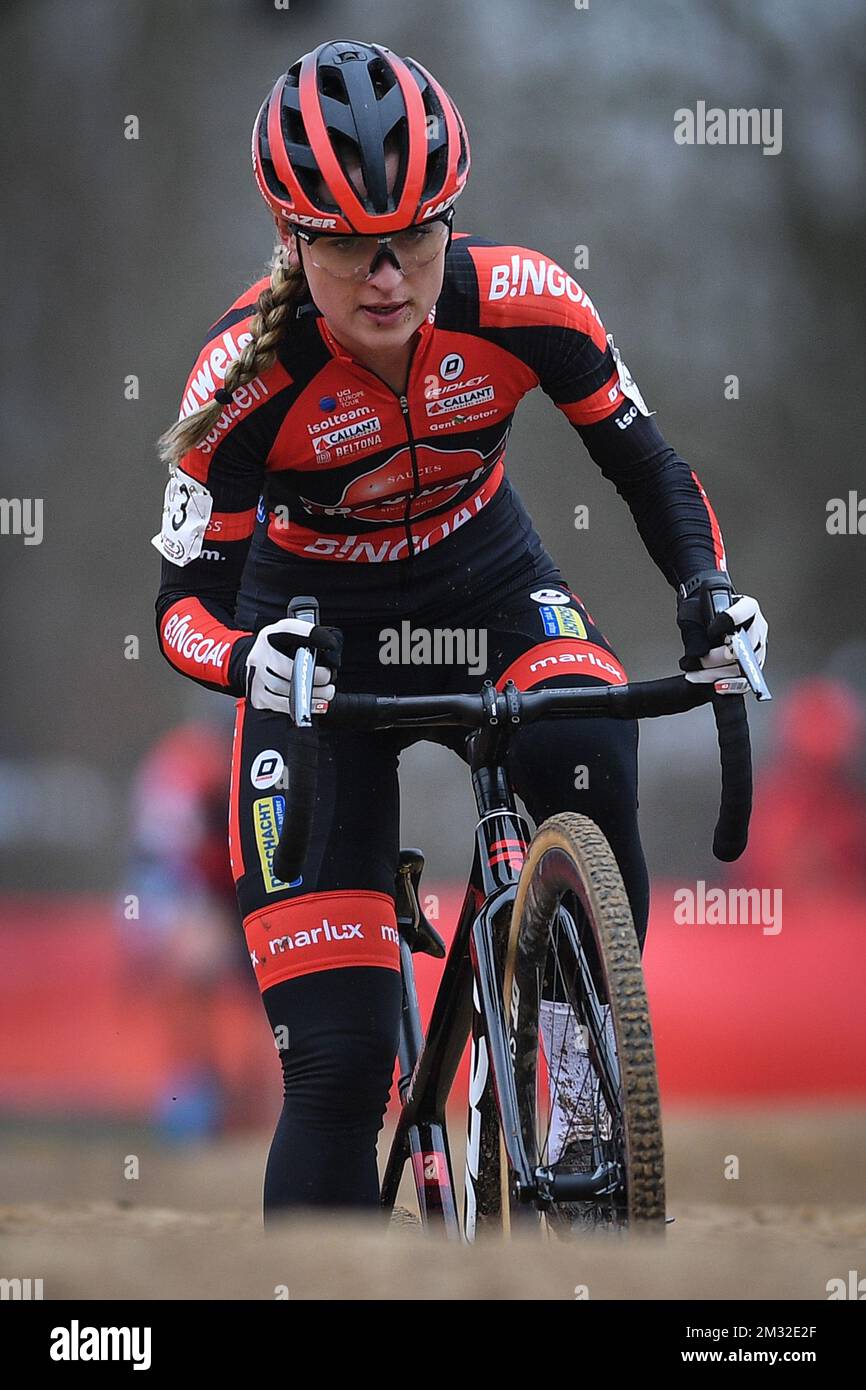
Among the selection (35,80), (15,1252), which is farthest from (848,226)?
(15,1252)

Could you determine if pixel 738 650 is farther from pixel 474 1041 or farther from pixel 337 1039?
pixel 337 1039

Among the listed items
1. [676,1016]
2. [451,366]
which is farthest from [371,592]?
[676,1016]

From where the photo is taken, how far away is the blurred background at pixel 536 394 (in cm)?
651

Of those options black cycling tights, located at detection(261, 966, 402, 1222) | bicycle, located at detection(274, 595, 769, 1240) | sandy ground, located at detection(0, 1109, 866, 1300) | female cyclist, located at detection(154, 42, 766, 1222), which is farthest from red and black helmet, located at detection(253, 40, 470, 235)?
sandy ground, located at detection(0, 1109, 866, 1300)

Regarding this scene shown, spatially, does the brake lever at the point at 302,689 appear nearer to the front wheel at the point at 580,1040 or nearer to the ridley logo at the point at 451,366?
the front wheel at the point at 580,1040

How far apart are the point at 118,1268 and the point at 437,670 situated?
119cm

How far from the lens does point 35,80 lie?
21.9 ft

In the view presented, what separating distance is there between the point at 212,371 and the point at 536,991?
1.18 metres

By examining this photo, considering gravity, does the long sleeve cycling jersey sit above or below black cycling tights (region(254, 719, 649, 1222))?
above

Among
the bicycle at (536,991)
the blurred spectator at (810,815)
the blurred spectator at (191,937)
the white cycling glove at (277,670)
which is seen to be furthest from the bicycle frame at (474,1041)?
the blurred spectator at (810,815)

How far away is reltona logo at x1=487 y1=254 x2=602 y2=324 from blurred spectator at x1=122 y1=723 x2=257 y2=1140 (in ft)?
9.82

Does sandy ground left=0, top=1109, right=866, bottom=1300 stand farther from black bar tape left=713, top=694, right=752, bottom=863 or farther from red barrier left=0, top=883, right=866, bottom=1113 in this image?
black bar tape left=713, top=694, right=752, bottom=863

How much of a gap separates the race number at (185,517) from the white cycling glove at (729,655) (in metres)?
0.92

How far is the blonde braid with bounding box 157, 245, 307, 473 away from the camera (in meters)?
2.94
